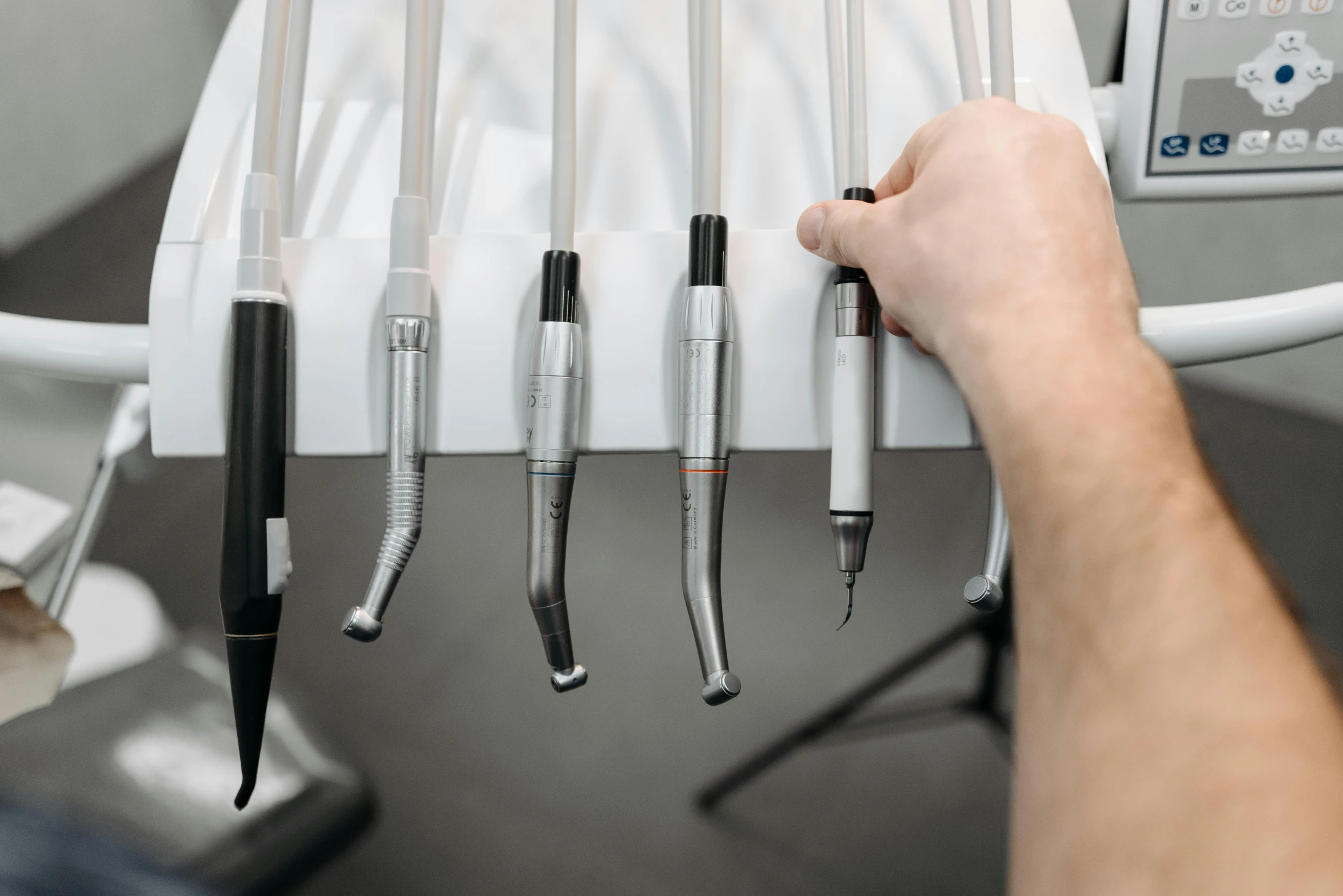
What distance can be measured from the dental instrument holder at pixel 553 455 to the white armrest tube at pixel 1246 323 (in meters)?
0.20

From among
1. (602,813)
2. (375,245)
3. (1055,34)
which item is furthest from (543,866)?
(1055,34)

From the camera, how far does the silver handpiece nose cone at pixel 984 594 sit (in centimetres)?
25

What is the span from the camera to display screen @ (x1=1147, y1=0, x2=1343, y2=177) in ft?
1.19

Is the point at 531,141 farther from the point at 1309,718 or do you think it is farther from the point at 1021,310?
the point at 1309,718

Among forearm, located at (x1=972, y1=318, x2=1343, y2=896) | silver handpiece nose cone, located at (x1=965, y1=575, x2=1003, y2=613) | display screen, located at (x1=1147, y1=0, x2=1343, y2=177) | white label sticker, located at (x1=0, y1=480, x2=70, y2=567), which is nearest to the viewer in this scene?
forearm, located at (x1=972, y1=318, x2=1343, y2=896)

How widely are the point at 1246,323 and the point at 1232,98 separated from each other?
18cm

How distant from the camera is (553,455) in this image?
0.26 m

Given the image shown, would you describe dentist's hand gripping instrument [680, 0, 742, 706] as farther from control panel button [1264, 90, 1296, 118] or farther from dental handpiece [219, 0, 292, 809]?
control panel button [1264, 90, 1296, 118]

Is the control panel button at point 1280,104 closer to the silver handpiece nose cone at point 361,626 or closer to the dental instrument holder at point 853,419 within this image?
the dental instrument holder at point 853,419

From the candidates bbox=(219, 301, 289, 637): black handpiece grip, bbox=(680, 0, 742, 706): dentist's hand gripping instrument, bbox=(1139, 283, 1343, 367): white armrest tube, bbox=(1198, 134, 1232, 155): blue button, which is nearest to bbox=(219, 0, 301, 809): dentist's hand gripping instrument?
bbox=(219, 301, 289, 637): black handpiece grip

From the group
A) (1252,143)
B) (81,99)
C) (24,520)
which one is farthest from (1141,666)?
(81,99)

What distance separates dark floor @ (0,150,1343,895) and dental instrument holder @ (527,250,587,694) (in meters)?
0.32

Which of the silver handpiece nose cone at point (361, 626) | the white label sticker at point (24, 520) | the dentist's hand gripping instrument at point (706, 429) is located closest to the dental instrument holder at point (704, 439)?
the dentist's hand gripping instrument at point (706, 429)

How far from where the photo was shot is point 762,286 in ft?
0.93
